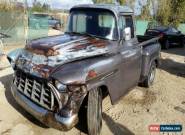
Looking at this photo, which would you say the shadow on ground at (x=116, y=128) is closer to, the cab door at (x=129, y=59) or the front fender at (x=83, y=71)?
the cab door at (x=129, y=59)

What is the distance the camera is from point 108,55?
5.18m

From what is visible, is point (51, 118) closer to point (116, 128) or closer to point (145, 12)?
point (116, 128)

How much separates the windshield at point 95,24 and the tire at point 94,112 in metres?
1.43

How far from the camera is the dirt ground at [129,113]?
507cm

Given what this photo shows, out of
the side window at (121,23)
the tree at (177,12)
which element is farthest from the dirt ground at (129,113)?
the tree at (177,12)

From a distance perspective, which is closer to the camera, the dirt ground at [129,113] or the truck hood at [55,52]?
the truck hood at [55,52]

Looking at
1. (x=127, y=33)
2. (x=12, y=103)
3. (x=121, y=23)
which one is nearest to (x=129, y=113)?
(x=127, y=33)

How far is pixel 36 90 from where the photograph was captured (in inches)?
174

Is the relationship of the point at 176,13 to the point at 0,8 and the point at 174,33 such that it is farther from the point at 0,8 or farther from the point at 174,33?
the point at 0,8

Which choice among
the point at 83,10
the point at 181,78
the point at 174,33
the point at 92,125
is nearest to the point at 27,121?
the point at 92,125

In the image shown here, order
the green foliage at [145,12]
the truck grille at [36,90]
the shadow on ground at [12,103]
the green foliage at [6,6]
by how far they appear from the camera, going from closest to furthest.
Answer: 1. the truck grille at [36,90]
2. the shadow on ground at [12,103]
3. the green foliage at [6,6]
4. the green foliage at [145,12]

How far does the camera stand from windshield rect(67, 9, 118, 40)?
18.4ft

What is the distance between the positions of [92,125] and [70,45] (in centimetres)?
149

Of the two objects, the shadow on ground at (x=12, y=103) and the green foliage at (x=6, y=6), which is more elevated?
the green foliage at (x=6, y=6)
